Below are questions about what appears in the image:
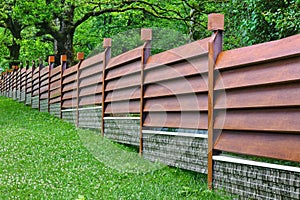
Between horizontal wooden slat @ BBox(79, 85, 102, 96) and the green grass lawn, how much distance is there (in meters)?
0.94

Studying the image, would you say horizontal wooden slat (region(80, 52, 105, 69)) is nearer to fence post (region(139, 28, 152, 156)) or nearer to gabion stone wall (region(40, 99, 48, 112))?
fence post (region(139, 28, 152, 156))

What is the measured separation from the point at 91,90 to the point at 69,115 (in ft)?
6.65

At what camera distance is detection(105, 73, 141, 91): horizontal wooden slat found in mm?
6548

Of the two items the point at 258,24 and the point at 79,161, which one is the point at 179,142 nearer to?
the point at 79,161

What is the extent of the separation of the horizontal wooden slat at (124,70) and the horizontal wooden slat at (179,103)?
29.6 inches

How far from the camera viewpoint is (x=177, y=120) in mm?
5188

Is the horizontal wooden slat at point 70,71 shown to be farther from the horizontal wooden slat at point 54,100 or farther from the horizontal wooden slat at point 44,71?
the horizontal wooden slat at point 44,71

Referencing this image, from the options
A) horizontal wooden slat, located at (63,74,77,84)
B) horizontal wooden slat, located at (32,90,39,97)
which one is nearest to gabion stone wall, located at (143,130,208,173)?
horizontal wooden slat, located at (63,74,77,84)

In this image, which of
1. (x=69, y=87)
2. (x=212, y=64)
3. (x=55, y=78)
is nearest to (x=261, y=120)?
(x=212, y=64)

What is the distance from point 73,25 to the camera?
51.0 feet

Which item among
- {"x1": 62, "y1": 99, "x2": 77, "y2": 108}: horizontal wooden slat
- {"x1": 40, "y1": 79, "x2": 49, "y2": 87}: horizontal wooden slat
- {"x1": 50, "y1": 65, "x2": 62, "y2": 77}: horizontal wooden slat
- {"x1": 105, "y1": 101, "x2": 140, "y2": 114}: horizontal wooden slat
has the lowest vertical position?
{"x1": 105, "y1": 101, "x2": 140, "y2": 114}: horizontal wooden slat

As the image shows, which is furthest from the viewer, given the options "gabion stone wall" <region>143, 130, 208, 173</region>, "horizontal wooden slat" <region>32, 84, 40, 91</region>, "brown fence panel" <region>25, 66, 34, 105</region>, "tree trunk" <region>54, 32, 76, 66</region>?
"brown fence panel" <region>25, 66, 34, 105</region>

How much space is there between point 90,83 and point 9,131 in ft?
6.35

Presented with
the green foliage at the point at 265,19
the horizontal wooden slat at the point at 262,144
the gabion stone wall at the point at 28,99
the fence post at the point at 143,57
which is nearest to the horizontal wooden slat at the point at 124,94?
the fence post at the point at 143,57
